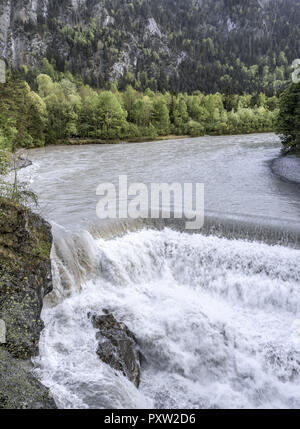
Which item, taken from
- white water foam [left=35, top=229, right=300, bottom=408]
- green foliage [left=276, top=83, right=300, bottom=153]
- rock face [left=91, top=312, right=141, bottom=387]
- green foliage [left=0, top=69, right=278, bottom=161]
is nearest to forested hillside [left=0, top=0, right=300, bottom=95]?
green foliage [left=0, top=69, right=278, bottom=161]

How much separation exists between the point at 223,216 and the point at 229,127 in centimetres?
5941

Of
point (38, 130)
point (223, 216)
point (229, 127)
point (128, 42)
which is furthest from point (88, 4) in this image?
point (223, 216)

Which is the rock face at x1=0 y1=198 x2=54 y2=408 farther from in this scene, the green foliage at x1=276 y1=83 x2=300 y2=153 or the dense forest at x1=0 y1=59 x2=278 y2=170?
the green foliage at x1=276 y1=83 x2=300 y2=153

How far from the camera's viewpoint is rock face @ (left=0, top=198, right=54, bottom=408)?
537 centimetres

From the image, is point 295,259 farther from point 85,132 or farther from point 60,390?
point 85,132

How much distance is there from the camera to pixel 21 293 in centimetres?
713

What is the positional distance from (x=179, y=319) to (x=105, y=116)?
168ft

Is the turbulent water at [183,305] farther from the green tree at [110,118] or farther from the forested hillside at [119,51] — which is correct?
the forested hillside at [119,51]

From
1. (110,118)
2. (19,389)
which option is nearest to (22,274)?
(19,389)

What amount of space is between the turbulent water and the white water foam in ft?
0.10

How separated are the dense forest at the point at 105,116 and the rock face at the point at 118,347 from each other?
25.1 metres

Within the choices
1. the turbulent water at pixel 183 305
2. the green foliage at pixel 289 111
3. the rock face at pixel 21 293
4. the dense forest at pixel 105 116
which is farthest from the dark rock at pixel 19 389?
the green foliage at pixel 289 111

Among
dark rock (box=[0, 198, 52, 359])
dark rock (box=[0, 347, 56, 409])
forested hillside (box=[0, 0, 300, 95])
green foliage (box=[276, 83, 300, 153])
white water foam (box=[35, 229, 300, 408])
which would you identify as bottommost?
white water foam (box=[35, 229, 300, 408])

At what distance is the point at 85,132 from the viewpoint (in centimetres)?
5334
